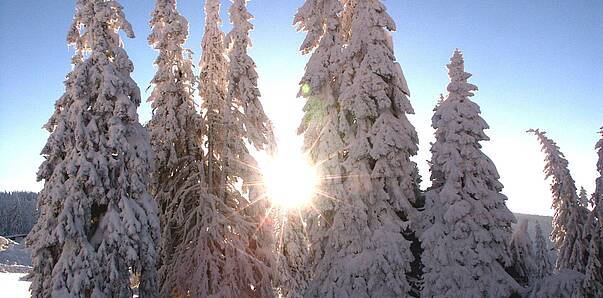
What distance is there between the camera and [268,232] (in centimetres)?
2034

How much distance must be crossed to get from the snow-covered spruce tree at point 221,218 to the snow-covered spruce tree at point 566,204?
638 inches

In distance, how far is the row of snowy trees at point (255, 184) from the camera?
13.6 meters

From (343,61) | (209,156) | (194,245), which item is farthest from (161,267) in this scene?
(343,61)

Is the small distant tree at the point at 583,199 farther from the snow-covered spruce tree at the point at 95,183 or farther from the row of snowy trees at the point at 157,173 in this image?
the snow-covered spruce tree at the point at 95,183

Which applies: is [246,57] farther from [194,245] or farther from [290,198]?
[194,245]

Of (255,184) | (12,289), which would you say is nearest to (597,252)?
(255,184)

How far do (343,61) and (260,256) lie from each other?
9634 millimetres

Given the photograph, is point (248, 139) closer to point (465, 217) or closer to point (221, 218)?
point (221, 218)

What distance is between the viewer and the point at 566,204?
2416cm

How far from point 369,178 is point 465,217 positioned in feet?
11.3

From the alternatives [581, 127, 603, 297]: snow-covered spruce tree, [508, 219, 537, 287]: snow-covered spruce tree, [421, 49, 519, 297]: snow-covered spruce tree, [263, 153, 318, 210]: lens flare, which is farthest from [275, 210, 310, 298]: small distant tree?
→ [581, 127, 603, 297]: snow-covered spruce tree

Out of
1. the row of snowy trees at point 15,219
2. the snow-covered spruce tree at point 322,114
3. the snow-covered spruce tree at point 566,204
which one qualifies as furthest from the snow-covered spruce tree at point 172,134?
the row of snowy trees at point 15,219

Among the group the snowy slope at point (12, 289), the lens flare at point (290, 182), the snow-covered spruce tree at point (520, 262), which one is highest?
the lens flare at point (290, 182)

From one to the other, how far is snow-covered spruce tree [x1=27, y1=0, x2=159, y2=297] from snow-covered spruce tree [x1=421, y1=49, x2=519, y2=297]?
9.55 m
